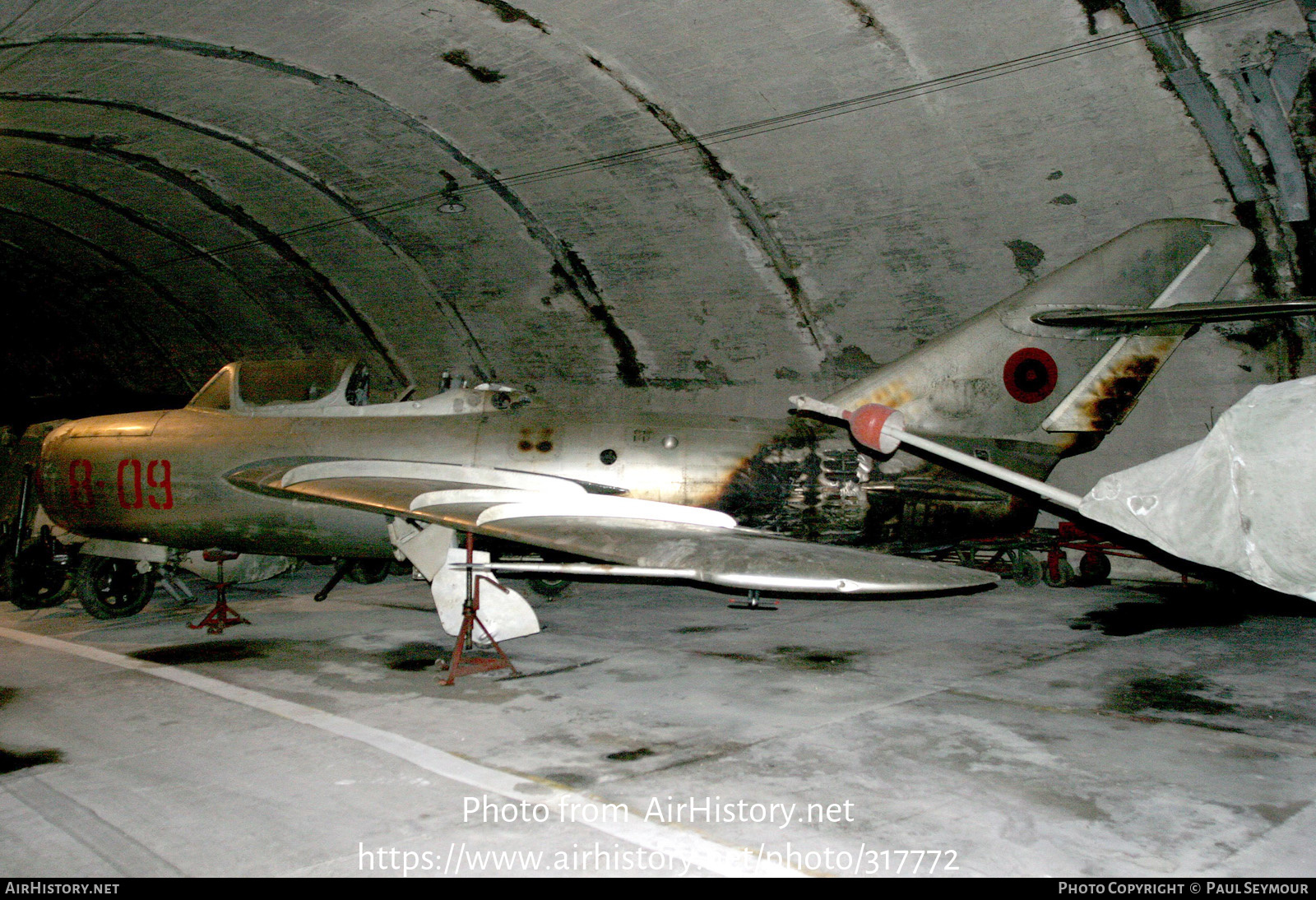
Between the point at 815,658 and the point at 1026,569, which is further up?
the point at 1026,569

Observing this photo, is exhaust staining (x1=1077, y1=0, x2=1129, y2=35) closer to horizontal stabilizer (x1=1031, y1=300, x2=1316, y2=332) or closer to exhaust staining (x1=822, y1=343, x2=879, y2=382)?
horizontal stabilizer (x1=1031, y1=300, x2=1316, y2=332)

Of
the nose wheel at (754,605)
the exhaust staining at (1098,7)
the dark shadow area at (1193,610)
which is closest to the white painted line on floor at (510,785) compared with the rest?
Answer: the nose wheel at (754,605)

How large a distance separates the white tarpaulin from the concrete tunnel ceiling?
7.48 metres

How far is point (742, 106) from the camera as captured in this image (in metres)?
11.5

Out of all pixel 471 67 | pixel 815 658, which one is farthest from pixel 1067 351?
pixel 471 67

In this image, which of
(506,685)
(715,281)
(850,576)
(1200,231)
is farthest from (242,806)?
(715,281)

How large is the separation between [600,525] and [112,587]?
721cm

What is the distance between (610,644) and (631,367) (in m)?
8.97

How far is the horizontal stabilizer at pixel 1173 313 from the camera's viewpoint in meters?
5.23

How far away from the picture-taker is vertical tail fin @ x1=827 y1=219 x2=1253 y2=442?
26.8 ft

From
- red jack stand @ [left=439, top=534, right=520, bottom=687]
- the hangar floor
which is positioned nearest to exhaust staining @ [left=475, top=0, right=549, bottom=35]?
red jack stand @ [left=439, top=534, right=520, bottom=687]

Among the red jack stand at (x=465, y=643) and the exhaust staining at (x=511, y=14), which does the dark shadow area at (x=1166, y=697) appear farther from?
the exhaust staining at (x=511, y=14)

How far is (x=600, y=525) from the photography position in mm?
7152

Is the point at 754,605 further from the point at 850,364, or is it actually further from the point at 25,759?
the point at 25,759
